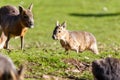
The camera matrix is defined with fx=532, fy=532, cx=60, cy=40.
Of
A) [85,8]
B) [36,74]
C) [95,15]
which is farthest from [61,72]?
[85,8]

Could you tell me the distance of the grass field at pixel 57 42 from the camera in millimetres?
11266

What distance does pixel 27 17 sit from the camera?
13.2 meters

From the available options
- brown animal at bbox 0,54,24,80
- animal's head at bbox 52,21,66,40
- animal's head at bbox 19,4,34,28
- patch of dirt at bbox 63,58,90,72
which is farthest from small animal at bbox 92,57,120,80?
animal's head at bbox 52,21,66,40

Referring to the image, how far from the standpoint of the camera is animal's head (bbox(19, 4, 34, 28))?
13062 mm

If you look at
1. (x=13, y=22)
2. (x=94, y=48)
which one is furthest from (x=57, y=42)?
(x=13, y=22)

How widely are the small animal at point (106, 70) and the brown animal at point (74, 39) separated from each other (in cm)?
452

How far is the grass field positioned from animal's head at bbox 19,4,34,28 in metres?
0.23

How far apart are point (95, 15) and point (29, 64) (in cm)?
2056

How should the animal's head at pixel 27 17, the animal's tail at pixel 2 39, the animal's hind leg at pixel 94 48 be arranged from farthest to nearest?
the animal's hind leg at pixel 94 48, the animal's tail at pixel 2 39, the animal's head at pixel 27 17

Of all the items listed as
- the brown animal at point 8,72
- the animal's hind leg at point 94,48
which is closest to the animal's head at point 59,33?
the animal's hind leg at point 94,48

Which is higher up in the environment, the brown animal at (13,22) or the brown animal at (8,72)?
the brown animal at (13,22)

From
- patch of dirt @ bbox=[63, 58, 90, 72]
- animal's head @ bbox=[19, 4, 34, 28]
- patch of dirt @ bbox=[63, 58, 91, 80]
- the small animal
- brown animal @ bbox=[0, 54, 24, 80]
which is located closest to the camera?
brown animal @ bbox=[0, 54, 24, 80]

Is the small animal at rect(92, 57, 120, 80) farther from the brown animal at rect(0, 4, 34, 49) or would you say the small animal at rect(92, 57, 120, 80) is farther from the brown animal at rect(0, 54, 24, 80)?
the brown animal at rect(0, 4, 34, 49)

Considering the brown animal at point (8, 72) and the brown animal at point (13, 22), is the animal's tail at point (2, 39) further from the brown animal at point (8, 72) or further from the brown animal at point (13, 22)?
the brown animal at point (8, 72)
